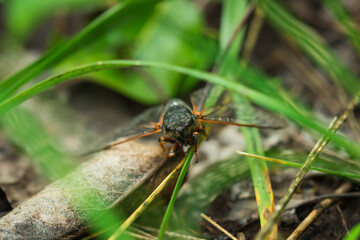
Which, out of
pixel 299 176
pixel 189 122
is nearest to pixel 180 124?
pixel 189 122

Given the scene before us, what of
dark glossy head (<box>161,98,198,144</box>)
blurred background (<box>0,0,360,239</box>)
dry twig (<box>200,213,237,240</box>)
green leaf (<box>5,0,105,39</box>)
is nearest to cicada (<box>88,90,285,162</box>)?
dark glossy head (<box>161,98,198,144</box>)

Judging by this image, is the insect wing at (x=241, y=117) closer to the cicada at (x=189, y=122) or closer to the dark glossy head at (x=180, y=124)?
the cicada at (x=189, y=122)

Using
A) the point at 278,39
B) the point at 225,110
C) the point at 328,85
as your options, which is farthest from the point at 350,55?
the point at 225,110

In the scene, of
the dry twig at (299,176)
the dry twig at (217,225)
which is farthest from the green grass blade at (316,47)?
the dry twig at (217,225)

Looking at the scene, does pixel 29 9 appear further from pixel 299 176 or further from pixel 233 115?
pixel 299 176

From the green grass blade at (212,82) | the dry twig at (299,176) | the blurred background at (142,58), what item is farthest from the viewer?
the blurred background at (142,58)

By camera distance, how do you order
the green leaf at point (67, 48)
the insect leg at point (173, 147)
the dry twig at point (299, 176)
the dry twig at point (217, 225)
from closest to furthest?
1. the dry twig at point (299, 176)
2. the dry twig at point (217, 225)
3. the insect leg at point (173, 147)
4. the green leaf at point (67, 48)

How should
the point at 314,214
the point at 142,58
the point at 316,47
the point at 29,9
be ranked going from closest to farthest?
the point at 314,214 → the point at 316,47 → the point at 29,9 → the point at 142,58

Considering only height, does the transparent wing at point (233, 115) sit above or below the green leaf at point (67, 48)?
below
